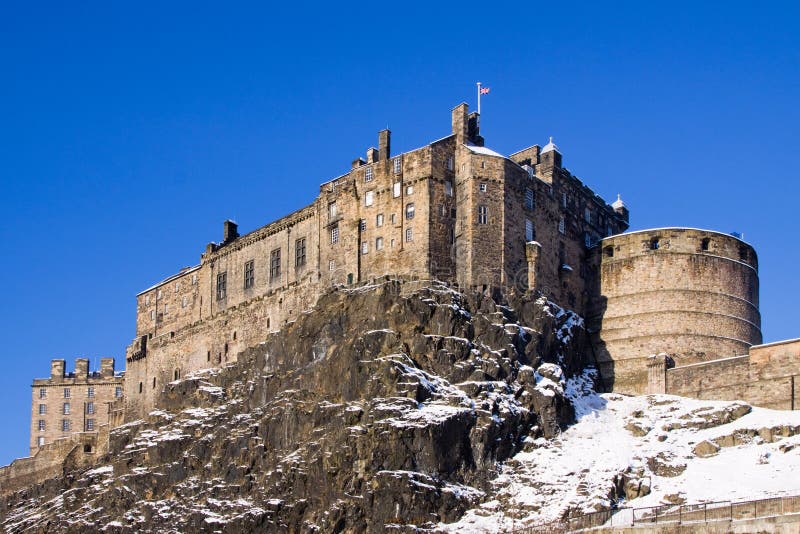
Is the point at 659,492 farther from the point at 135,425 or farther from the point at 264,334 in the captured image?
the point at 135,425

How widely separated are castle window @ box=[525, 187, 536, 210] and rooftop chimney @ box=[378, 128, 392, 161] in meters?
10.5

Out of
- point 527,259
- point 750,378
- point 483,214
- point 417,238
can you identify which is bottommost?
point 750,378

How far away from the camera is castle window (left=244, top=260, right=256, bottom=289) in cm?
10488

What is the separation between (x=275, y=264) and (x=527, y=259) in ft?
69.6

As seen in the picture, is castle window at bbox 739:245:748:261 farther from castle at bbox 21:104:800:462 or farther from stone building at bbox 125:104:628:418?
stone building at bbox 125:104:628:418

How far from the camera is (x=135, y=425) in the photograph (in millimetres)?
101875

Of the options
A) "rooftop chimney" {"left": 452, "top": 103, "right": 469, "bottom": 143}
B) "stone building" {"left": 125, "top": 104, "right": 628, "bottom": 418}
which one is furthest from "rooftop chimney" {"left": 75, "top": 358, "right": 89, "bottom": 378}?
"rooftop chimney" {"left": 452, "top": 103, "right": 469, "bottom": 143}

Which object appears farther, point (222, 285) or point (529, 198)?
point (222, 285)

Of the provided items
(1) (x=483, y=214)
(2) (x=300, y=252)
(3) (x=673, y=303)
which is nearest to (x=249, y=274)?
(2) (x=300, y=252)

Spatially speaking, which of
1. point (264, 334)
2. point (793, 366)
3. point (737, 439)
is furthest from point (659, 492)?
point (264, 334)

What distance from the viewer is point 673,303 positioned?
310ft

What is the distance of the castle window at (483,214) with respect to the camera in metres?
91.4

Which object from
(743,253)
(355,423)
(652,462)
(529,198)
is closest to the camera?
(652,462)

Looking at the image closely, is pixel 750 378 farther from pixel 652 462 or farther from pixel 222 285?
pixel 222 285
